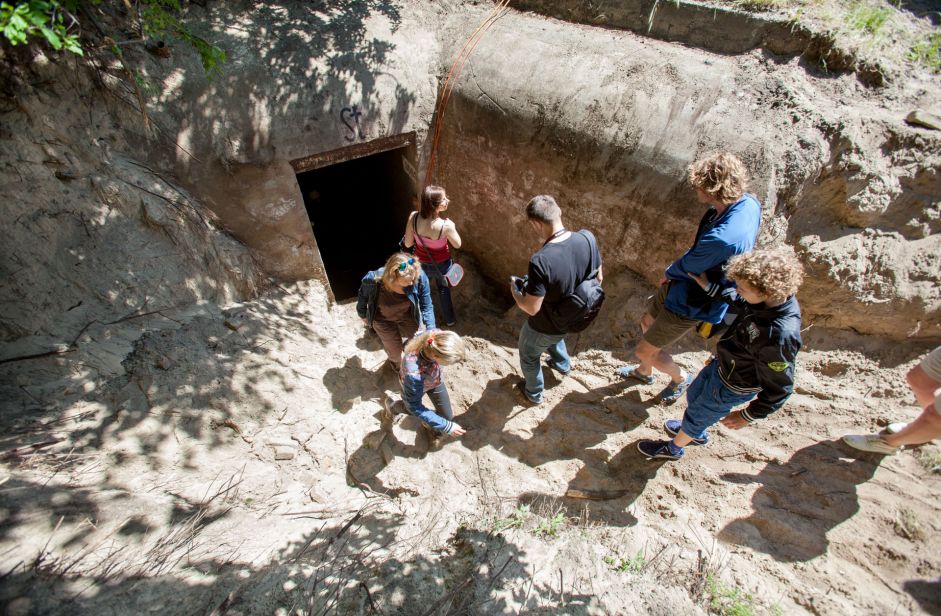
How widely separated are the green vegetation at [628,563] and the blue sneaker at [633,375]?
5.16 feet

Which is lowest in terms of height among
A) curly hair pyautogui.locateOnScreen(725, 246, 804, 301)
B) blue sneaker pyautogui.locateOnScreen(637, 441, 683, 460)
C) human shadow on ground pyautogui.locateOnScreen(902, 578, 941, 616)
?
human shadow on ground pyautogui.locateOnScreen(902, 578, 941, 616)

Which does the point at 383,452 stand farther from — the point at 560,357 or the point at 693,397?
the point at 693,397

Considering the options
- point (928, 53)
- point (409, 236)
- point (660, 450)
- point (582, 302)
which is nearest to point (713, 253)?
point (582, 302)

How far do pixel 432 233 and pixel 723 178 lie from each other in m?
2.31

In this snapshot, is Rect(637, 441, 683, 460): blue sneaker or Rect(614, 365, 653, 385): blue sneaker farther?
Rect(614, 365, 653, 385): blue sneaker

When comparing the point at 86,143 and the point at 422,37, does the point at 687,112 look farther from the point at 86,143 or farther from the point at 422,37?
the point at 86,143

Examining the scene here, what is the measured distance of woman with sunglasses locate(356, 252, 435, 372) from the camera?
3469mm

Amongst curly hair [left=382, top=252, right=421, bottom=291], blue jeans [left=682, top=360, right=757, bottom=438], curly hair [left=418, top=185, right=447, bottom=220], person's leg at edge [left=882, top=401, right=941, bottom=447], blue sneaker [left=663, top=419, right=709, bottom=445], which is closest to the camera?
person's leg at edge [left=882, top=401, right=941, bottom=447]

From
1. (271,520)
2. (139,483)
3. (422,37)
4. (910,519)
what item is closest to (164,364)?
(139,483)

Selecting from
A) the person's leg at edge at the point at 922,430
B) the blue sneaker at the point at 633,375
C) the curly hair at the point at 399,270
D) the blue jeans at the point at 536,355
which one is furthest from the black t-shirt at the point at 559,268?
the person's leg at edge at the point at 922,430

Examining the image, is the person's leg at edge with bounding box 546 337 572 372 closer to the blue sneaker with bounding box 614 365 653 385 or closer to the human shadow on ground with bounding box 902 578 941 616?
the blue sneaker with bounding box 614 365 653 385

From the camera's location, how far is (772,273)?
2.53 meters

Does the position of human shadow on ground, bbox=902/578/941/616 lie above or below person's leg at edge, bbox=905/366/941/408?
below

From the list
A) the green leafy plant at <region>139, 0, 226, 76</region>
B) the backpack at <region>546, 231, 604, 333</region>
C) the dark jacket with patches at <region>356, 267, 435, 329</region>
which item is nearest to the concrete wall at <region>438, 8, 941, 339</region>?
the backpack at <region>546, 231, 604, 333</region>
